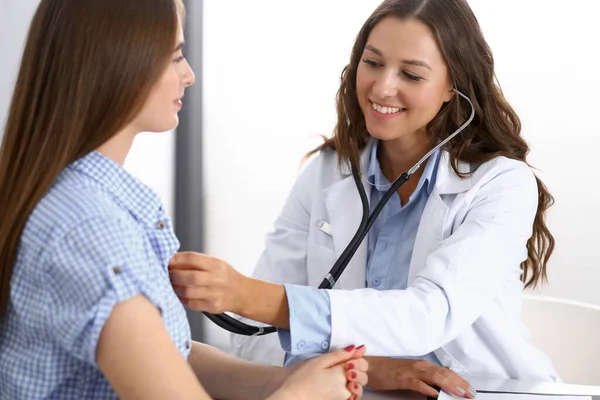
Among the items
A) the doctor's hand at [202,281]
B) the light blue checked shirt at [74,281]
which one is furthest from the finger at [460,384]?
the light blue checked shirt at [74,281]

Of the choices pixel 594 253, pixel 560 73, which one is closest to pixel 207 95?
pixel 560 73

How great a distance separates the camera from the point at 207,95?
3199 millimetres

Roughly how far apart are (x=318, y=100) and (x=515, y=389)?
6.24 feet

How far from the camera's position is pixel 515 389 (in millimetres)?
1259

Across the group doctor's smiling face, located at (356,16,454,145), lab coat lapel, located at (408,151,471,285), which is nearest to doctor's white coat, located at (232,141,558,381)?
lab coat lapel, located at (408,151,471,285)

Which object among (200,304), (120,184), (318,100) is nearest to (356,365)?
(200,304)

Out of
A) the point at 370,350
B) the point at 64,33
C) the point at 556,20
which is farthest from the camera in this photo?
the point at 556,20

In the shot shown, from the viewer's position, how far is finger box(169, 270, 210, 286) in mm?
1151

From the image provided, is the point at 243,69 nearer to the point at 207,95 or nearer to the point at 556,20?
the point at 207,95

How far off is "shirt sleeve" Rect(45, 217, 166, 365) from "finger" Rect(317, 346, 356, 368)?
329 millimetres

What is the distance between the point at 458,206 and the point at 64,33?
810 mm

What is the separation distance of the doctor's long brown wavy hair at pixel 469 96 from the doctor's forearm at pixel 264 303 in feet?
1.62

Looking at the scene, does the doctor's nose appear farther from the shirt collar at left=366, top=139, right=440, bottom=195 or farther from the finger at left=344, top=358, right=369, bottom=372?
Answer: the finger at left=344, top=358, right=369, bottom=372

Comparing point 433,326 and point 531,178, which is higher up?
point 531,178
